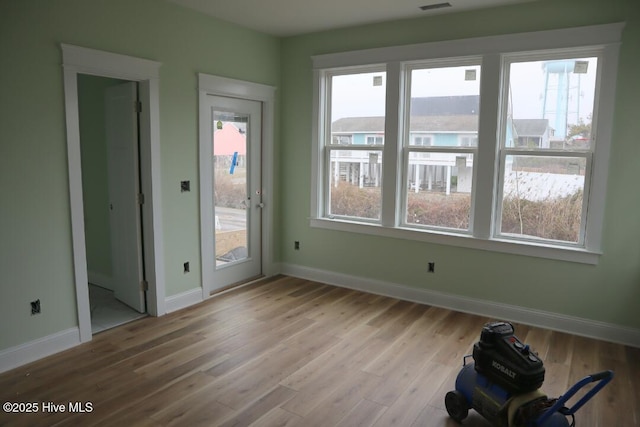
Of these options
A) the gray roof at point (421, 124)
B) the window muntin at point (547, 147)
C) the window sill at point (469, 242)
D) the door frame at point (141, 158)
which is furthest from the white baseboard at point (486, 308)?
the door frame at point (141, 158)

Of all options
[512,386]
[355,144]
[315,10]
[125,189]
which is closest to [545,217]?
[355,144]

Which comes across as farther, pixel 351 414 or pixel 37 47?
pixel 37 47

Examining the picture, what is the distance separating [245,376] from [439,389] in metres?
1.35

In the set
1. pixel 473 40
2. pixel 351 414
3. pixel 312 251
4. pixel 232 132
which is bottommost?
pixel 351 414

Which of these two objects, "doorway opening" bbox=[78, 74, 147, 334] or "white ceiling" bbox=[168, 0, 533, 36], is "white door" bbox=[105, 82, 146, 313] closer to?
"doorway opening" bbox=[78, 74, 147, 334]

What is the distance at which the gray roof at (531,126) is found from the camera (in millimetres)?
4070

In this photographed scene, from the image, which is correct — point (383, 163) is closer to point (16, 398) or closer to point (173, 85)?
point (173, 85)

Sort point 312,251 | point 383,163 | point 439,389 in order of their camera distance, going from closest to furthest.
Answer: point 439,389 → point 383,163 → point 312,251

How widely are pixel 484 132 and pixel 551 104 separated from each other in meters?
0.60

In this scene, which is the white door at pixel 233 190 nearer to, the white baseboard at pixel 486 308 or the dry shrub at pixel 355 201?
the white baseboard at pixel 486 308

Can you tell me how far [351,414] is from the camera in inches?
110

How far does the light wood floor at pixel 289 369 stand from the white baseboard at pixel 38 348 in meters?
0.07

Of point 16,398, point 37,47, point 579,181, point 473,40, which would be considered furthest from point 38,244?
point 579,181

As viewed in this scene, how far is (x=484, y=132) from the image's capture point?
4.28 meters
